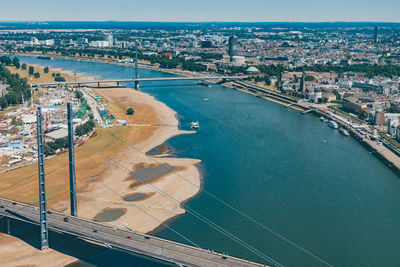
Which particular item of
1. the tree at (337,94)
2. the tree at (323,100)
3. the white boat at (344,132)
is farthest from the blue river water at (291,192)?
the tree at (337,94)

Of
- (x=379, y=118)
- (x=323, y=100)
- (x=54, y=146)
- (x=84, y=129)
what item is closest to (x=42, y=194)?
(x=54, y=146)

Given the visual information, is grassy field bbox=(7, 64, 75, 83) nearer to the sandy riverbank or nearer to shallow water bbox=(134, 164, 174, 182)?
the sandy riverbank

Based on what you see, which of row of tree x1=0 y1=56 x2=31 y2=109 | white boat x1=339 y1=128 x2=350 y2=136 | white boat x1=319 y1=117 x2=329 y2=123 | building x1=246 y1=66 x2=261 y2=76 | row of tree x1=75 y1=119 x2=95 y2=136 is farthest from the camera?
building x1=246 y1=66 x2=261 y2=76

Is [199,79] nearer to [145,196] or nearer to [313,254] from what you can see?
[145,196]

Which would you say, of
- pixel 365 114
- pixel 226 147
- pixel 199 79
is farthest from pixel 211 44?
pixel 226 147

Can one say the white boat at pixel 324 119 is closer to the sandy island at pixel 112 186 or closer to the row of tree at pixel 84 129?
the sandy island at pixel 112 186

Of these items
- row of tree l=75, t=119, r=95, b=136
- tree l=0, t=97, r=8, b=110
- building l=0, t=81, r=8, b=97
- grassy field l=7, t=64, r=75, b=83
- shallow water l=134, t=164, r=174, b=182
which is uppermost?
grassy field l=7, t=64, r=75, b=83

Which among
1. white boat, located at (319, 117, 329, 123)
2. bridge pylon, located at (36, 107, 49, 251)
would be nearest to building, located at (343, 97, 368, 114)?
white boat, located at (319, 117, 329, 123)

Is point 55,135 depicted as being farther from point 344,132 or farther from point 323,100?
point 323,100
